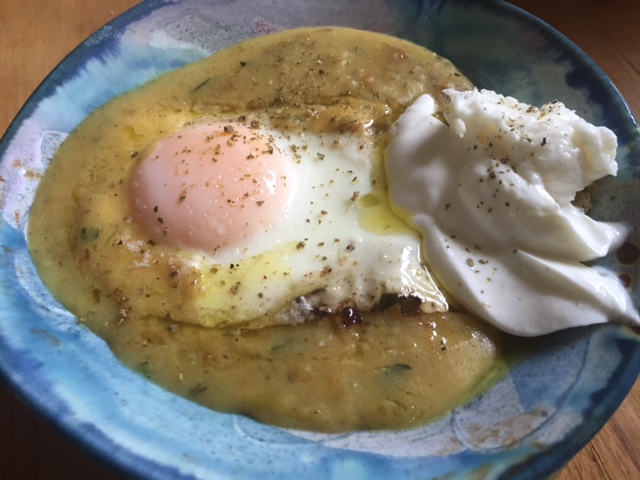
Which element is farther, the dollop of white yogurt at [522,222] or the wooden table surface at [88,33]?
the wooden table surface at [88,33]

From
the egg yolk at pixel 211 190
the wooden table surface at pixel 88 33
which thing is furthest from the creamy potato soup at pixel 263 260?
the wooden table surface at pixel 88 33

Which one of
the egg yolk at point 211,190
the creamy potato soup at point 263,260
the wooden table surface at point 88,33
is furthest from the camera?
the wooden table surface at point 88,33

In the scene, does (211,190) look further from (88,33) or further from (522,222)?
(88,33)

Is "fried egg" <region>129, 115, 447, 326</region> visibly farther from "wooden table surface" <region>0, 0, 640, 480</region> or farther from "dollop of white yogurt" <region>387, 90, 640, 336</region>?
"wooden table surface" <region>0, 0, 640, 480</region>

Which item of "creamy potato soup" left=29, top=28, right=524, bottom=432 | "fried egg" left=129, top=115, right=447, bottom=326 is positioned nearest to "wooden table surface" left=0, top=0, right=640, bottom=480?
"creamy potato soup" left=29, top=28, right=524, bottom=432

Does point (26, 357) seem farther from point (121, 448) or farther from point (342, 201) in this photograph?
point (342, 201)

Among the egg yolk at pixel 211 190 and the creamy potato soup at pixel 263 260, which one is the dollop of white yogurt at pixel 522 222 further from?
the egg yolk at pixel 211 190
